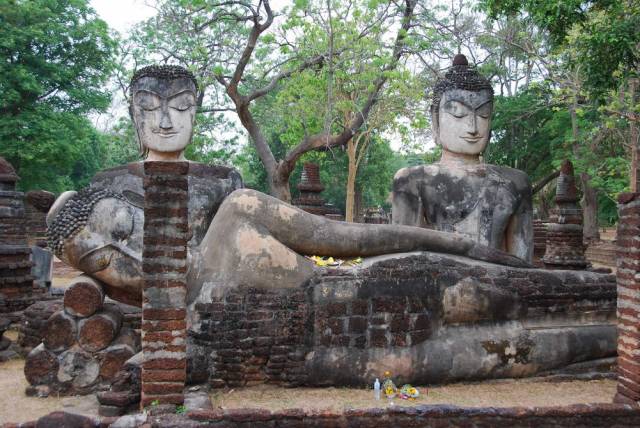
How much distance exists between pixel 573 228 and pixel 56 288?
9791 mm

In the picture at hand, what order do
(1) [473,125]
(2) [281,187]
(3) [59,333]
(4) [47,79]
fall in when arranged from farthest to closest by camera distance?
(4) [47,79] < (2) [281,187] < (1) [473,125] < (3) [59,333]

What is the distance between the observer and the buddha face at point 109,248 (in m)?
5.42

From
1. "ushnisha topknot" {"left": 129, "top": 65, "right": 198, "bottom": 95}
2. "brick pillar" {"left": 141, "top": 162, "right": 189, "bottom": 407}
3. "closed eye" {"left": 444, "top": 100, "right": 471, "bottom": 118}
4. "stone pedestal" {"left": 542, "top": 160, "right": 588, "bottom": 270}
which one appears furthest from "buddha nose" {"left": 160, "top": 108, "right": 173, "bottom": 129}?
"stone pedestal" {"left": 542, "top": 160, "right": 588, "bottom": 270}

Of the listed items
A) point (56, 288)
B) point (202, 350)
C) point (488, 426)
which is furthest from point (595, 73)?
point (56, 288)

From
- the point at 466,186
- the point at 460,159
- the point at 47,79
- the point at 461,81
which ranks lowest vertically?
the point at 466,186

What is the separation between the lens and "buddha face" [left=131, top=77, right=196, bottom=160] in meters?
6.72

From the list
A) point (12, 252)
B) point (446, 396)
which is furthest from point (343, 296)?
point (12, 252)

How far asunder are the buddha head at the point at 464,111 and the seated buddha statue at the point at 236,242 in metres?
1.60

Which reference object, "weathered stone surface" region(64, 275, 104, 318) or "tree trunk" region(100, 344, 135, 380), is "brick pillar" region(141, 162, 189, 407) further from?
"weathered stone surface" region(64, 275, 104, 318)

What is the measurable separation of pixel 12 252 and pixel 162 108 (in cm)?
440

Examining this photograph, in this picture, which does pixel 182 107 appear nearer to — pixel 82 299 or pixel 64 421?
pixel 82 299

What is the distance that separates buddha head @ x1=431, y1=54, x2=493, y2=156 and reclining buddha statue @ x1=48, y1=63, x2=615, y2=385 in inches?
63.6

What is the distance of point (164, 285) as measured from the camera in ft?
14.0

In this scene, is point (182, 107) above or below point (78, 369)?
above
